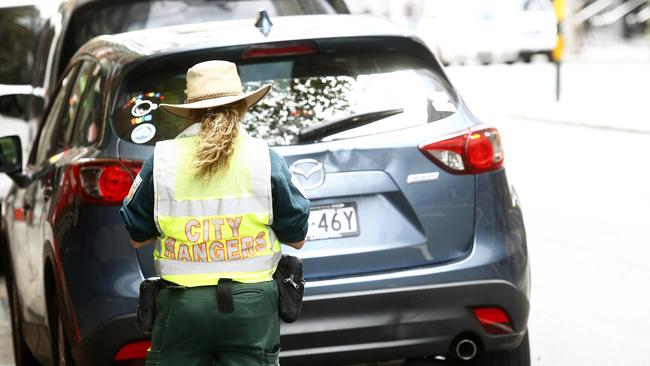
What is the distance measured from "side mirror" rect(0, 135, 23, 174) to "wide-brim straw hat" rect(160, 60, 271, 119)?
2439mm

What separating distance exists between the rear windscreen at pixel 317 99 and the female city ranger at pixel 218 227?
1154 mm

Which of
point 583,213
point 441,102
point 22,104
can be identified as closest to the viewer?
point 441,102

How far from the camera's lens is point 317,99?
18.0 ft

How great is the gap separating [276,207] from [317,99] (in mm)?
1365

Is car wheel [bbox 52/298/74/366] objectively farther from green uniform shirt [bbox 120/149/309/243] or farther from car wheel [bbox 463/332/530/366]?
car wheel [bbox 463/332/530/366]

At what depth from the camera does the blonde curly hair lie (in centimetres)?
406

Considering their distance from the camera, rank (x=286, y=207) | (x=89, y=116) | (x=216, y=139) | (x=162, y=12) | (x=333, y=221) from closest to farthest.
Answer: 1. (x=216, y=139)
2. (x=286, y=207)
3. (x=333, y=221)
4. (x=89, y=116)
5. (x=162, y=12)

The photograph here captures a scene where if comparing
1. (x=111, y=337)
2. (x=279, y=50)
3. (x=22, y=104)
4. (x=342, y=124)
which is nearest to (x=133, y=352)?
(x=111, y=337)

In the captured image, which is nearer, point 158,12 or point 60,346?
point 60,346

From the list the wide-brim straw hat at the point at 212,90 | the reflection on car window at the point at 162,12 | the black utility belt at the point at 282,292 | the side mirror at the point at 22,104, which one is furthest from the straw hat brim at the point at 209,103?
the reflection on car window at the point at 162,12

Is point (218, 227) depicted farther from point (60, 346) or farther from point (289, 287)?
point (60, 346)

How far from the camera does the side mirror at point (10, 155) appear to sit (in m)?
6.46

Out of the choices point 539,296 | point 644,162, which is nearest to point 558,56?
point 644,162

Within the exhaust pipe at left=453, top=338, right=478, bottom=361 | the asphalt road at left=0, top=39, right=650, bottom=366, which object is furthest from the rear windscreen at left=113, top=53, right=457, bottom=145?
the exhaust pipe at left=453, top=338, right=478, bottom=361
